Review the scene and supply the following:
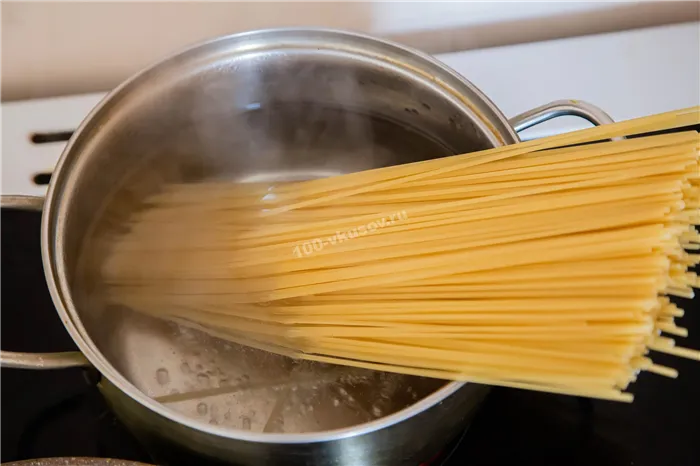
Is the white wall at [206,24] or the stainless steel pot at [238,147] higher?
the white wall at [206,24]

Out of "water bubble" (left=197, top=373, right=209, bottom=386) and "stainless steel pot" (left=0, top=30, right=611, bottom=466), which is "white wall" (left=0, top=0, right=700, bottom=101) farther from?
"water bubble" (left=197, top=373, right=209, bottom=386)

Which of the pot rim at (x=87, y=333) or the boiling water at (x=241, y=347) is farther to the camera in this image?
the boiling water at (x=241, y=347)

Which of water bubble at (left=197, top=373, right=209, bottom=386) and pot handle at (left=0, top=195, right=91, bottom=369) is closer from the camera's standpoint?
pot handle at (left=0, top=195, right=91, bottom=369)

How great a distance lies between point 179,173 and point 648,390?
1.94ft

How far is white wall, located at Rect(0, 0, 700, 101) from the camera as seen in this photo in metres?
0.83

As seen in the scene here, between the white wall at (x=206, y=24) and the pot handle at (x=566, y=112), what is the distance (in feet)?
0.96

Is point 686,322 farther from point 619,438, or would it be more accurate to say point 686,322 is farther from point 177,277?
point 177,277

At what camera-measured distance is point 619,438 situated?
2.10ft

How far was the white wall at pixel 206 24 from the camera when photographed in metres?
0.83

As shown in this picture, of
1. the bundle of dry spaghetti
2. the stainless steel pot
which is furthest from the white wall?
the bundle of dry spaghetti

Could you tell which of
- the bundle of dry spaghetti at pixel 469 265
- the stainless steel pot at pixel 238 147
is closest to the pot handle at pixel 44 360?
the stainless steel pot at pixel 238 147

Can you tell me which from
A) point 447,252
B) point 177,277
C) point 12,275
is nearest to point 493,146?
point 447,252

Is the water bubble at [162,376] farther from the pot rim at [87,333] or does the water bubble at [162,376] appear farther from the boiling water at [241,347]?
the pot rim at [87,333]

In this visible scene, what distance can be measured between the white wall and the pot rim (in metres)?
0.16
